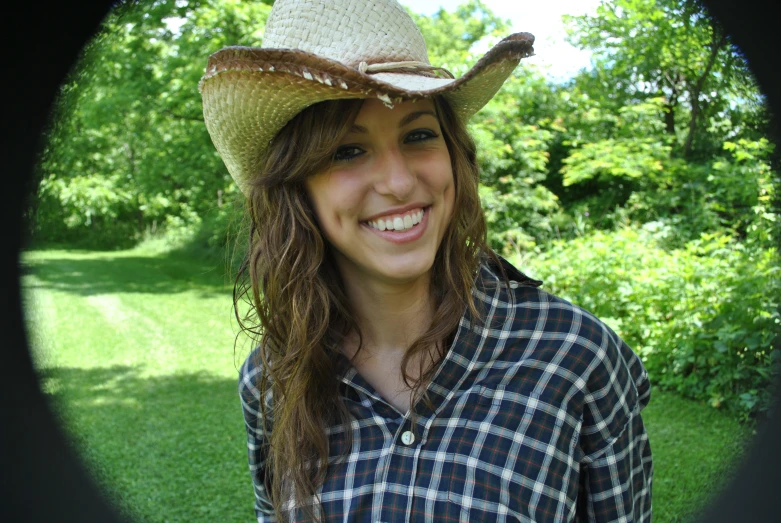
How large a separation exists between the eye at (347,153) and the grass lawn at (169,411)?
30.9 inches

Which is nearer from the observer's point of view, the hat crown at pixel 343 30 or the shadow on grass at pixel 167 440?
the hat crown at pixel 343 30

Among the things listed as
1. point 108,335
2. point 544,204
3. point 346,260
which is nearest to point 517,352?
point 346,260

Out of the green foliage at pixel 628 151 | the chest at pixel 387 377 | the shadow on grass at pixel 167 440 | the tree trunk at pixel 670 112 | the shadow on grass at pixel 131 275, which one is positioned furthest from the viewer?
the shadow on grass at pixel 131 275

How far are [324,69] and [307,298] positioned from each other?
733 mm

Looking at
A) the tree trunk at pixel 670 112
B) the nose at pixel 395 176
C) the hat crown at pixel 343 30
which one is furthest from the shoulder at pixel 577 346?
the tree trunk at pixel 670 112

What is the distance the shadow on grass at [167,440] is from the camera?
14.6 ft

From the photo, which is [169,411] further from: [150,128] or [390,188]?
[150,128]

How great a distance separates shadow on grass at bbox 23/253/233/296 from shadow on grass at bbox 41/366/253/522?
5.08m

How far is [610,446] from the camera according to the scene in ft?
5.24

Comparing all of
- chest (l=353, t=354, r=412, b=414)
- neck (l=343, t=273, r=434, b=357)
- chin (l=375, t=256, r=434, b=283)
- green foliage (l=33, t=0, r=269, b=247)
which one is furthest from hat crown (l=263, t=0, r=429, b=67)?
green foliage (l=33, t=0, r=269, b=247)

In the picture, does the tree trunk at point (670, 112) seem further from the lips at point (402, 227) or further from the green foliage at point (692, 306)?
the lips at point (402, 227)

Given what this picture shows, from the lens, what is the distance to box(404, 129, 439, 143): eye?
170 centimetres

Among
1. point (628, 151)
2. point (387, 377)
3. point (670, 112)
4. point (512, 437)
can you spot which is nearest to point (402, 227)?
point (387, 377)

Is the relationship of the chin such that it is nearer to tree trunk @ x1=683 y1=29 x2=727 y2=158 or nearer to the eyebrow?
the eyebrow
